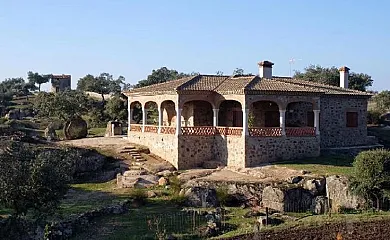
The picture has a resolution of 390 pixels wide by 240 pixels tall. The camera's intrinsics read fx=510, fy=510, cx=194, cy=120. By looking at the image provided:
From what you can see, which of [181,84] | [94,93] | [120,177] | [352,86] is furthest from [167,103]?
[94,93]

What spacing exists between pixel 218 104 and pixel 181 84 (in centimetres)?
252

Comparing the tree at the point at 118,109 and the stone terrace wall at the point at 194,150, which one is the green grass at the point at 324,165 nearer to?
the stone terrace wall at the point at 194,150

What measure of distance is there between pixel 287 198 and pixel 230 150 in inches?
281

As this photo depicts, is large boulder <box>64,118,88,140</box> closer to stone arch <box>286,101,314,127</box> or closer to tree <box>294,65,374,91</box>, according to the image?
stone arch <box>286,101,314,127</box>

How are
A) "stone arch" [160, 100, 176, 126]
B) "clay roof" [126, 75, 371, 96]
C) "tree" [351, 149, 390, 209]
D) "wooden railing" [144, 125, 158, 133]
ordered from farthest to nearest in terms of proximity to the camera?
"stone arch" [160, 100, 176, 126], "wooden railing" [144, 125, 158, 133], "clay roof" [126, 75, 371, 96], "tree" [351, 149, 390, 209]

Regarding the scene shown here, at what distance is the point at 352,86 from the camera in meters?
54.2

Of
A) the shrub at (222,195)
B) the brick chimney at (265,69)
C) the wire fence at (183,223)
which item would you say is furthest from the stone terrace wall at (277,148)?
the wire fence at (183,223)

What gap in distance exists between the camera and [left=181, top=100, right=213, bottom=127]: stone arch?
32.3 metres

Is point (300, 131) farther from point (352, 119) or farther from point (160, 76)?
point (160, 76)

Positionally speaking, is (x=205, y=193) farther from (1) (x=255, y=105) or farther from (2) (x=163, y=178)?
(1) (x=255, y=105)

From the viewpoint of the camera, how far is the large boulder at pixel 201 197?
2228cm

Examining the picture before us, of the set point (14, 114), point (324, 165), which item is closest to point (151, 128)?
point (324, 165)

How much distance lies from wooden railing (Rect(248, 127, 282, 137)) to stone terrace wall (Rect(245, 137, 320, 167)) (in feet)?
0.55

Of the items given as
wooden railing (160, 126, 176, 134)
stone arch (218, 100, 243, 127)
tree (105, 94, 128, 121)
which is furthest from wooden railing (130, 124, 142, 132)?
tree (105, 94, 128, 121)
